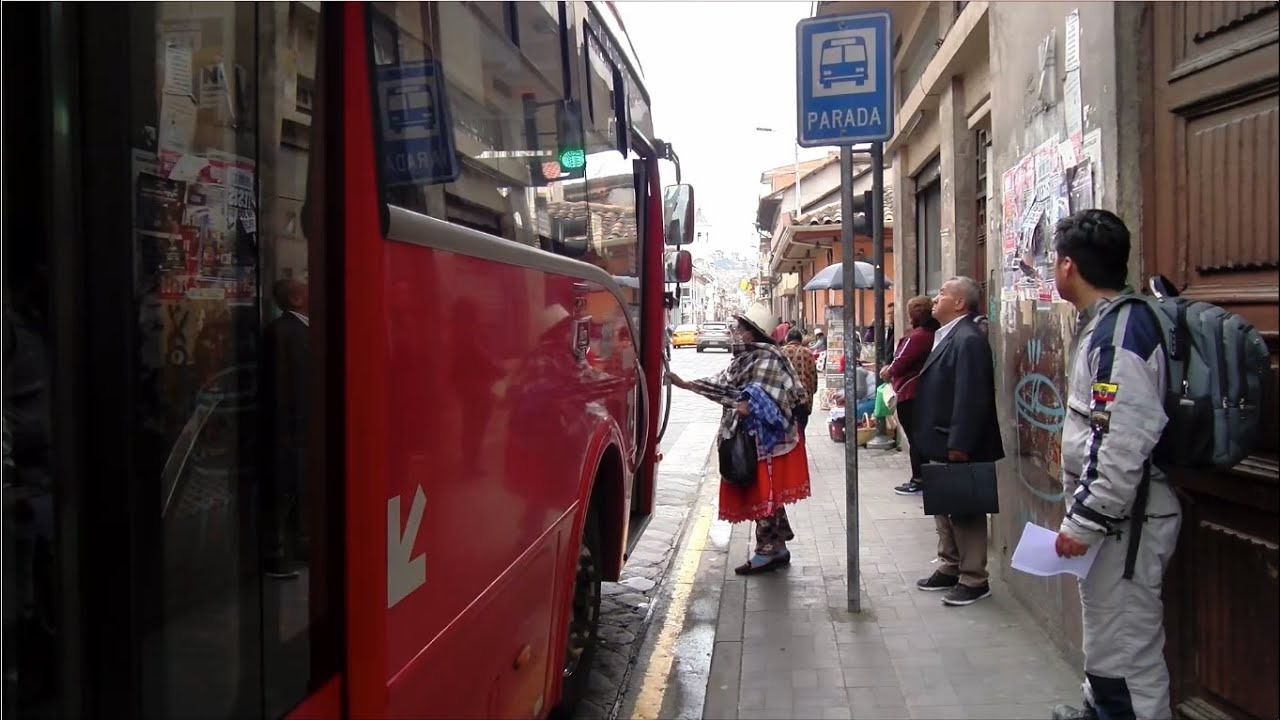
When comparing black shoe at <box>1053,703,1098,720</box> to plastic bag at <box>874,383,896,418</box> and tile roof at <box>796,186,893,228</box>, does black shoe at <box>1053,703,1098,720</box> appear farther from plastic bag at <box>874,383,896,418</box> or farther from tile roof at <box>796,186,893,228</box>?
tile roof at <box>796,186,893,228</box>

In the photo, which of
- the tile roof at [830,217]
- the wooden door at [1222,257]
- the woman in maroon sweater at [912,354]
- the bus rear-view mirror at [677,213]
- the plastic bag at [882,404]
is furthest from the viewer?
the tile roof at [830,217]

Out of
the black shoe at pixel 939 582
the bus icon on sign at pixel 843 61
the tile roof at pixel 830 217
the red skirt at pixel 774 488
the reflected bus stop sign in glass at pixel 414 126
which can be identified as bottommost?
the black shoe at pixel 939 582

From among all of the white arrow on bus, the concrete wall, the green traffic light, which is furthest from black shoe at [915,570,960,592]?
Answer: the white arrow on bus

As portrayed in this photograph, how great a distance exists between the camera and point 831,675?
457 centimetres

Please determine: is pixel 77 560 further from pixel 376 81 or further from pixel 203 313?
pixel 376 81

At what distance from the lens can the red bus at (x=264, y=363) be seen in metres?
1.49

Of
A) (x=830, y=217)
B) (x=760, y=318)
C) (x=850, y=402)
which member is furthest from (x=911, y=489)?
(x=830, y=217)

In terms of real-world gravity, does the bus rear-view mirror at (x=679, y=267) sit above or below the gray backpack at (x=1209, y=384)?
above

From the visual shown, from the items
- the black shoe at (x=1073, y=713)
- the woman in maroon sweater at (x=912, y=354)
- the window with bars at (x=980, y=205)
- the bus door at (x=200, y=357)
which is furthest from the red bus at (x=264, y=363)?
the window with bars at (x=980, y=205)

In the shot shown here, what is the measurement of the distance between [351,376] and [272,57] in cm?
67

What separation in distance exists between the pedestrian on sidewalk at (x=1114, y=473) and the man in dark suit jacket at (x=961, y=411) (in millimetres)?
1888

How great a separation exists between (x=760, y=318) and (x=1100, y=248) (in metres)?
3.27

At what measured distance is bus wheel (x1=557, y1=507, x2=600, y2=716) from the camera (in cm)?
422

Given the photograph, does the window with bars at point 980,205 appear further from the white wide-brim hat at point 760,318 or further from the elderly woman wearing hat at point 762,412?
the elderly woman wearing hat at point 762,412
